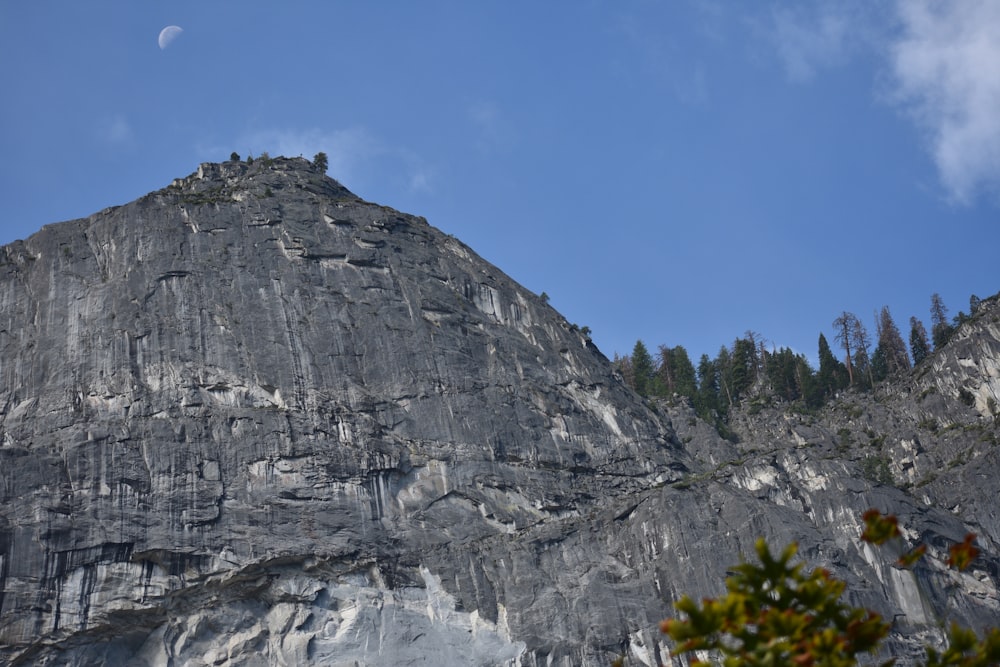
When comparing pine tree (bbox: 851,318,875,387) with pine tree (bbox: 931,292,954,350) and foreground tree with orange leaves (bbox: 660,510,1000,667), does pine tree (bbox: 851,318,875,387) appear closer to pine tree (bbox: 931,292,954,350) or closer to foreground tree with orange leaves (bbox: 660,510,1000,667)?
pine tree (bbox: 931,292,954,350)

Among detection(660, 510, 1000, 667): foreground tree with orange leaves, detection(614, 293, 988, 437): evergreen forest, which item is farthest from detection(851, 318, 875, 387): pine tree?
detection(660, 510, 1000, 667): foreground tree with orange leaves

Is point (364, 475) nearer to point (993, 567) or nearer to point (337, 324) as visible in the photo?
point (337, 324)

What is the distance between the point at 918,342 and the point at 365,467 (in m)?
59.2

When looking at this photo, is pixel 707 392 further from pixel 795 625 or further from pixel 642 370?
pixel 795 625

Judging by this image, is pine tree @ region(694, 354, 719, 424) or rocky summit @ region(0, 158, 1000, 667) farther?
pine tree @ region(694, 354, 719, 424)

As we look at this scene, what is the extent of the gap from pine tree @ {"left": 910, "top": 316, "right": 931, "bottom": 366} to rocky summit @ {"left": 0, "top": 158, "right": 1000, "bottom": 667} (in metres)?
18.0

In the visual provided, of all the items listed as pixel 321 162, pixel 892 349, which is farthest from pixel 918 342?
pixel 321 162

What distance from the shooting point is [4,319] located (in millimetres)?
69188

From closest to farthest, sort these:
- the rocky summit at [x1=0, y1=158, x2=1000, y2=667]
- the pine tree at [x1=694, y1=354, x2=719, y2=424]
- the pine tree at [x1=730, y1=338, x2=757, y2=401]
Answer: the rocky summit at [x1=0, y1=158, x2=1000, y2=667]
the pine tree at [x1=694, y1=354, x2=719, y2=424]
the pine tree at [x1=730, y1=338, x2=757, y2=401]

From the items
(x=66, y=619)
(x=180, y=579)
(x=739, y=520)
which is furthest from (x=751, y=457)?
(x=66, y=619)

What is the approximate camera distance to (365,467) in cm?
6175

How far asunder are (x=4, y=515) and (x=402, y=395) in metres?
21.7

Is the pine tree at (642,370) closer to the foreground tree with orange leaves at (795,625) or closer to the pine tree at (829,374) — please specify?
the pine tree at (829,374)

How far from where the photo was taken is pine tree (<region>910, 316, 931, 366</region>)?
101375mm
